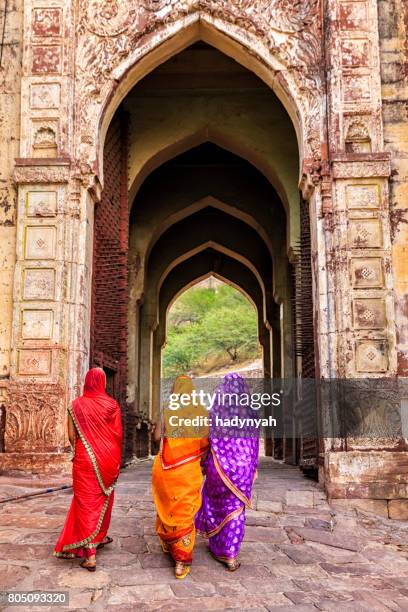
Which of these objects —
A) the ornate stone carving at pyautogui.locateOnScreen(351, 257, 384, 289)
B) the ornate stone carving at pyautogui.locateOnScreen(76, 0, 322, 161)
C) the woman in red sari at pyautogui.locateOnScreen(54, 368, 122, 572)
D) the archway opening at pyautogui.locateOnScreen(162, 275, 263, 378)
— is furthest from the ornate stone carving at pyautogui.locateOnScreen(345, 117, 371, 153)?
the archway opening at pyautogui.locateOnScreen(162, 275, 263, 378)

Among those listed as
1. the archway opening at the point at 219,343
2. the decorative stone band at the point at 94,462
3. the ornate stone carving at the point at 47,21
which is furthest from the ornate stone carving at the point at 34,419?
the archway opening at the point at 219,343

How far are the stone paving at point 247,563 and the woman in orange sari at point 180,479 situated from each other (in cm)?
19

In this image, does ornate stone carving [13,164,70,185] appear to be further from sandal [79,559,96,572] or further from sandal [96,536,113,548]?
sandal [79,559,96,572]

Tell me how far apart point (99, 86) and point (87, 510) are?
5.28 metres

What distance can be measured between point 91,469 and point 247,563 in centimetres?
130

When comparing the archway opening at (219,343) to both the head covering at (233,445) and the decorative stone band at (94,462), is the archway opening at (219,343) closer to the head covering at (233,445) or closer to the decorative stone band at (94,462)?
the head covering at (233,445)

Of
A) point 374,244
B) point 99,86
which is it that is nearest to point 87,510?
point 374,244

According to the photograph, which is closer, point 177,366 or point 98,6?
point 98,6

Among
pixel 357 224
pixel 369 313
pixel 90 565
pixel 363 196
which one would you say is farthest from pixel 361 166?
pixel 90 565

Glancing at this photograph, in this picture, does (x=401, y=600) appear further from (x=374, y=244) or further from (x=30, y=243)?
(x=30, y=243)

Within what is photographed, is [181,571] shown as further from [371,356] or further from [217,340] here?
[217,340]

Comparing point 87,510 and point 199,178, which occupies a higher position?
point 199,178

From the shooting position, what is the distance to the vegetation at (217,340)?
1480 inches

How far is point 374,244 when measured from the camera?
6836mm
